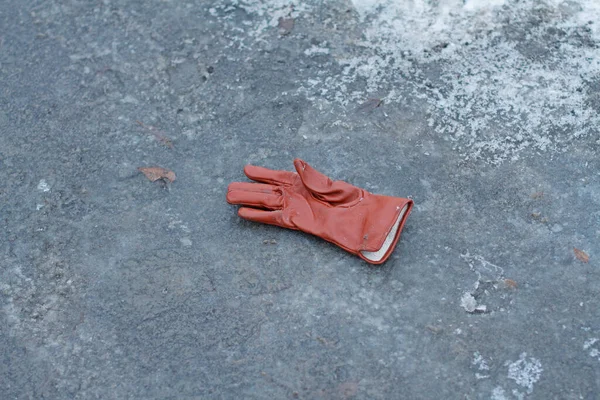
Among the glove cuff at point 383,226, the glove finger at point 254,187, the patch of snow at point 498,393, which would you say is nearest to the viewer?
the patch of snow at point 498,393

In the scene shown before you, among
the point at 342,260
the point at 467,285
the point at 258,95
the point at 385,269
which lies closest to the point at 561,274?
the point at 467,285

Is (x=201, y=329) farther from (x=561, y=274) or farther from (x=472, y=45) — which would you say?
(x=472, y=45)

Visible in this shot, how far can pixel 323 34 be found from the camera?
12.0 ft

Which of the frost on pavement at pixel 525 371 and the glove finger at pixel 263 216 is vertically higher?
the glove finger at pixel 263 216

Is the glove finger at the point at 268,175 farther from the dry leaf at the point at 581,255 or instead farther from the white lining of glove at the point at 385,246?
the dry leaf at the point at 581,255

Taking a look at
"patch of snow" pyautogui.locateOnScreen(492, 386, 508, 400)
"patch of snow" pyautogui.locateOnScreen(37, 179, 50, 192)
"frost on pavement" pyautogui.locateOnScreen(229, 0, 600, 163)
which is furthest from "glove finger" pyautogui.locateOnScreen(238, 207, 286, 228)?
"patch of snow" pyautogui.locateOnScreen(492, 386, 508, 400)

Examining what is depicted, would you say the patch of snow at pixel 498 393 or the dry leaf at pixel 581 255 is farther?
the dry leaf at pixel 581 255

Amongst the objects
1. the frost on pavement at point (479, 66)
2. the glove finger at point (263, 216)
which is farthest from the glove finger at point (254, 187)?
the frost on pavement at point (479, 66)

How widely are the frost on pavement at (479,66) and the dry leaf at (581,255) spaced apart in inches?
20.6

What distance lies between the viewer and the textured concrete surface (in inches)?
102

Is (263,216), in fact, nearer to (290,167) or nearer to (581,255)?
(290,167)

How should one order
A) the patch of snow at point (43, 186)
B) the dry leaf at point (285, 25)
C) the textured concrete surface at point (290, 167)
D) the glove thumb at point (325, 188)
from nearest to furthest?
the textured concrete surface at point (290, 167) < the glove thumb at point (325, 188) < the patch of snow at point (43, 186) < the dry leaf at point (285, 25)

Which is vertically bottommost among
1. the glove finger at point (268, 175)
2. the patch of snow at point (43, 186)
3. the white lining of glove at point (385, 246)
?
the patch of snow at point (43, 186)

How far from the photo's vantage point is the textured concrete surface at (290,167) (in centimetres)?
260
